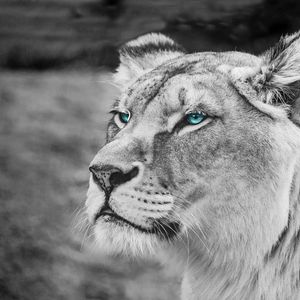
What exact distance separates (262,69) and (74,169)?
7.56 ft

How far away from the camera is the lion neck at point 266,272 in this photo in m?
2.46

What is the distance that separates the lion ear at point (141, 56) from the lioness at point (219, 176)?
1.79 ft

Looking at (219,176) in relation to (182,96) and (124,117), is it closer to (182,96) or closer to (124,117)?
(182,96)

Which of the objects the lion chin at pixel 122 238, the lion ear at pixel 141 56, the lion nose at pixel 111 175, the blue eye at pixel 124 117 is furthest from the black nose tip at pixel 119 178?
the lion ear at pixel 141 56

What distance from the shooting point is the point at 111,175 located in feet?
7.66

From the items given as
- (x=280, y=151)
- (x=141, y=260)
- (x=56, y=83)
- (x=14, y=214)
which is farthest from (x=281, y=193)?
(x=56, y=83)

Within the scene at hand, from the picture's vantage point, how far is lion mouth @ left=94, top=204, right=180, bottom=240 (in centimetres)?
240

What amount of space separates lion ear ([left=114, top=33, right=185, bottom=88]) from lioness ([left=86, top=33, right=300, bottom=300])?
0.55 m

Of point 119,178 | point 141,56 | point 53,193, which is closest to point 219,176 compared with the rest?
point 119,178

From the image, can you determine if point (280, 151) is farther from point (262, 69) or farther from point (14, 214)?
point (14, 214)

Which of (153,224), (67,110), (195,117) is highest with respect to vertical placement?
(195,117)

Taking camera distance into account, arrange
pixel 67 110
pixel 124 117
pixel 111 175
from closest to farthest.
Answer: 1. pixel 111 175
2. pixel 124 117
3. pixel 67 110

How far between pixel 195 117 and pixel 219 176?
23 cm

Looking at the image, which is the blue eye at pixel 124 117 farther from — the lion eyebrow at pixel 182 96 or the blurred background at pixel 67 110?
the blurred background at pixel 67 110
